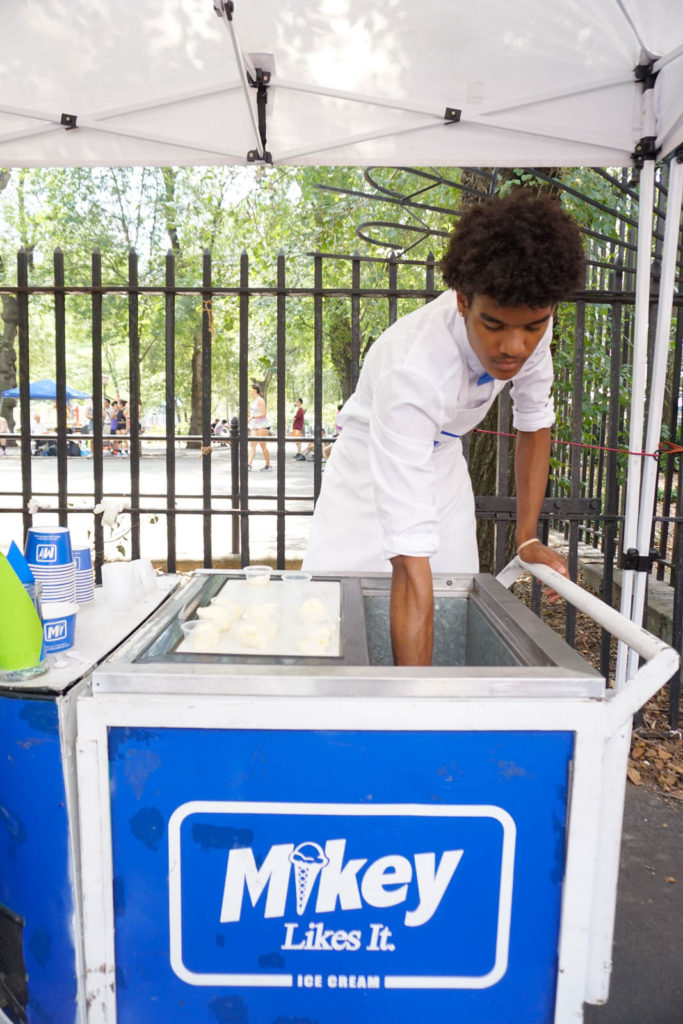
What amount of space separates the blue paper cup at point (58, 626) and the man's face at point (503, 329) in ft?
3.23

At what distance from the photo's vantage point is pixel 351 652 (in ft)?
4.40

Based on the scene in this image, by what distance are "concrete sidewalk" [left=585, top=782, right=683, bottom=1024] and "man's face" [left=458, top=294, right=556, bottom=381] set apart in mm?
1679

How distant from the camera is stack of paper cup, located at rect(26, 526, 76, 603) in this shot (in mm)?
1449

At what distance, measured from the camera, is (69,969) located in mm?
1150

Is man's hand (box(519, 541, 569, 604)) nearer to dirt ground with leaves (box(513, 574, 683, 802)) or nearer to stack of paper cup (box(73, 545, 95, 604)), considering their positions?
stack of paper cup (box(73, 545, 95, 604))

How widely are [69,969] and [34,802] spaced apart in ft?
0.87

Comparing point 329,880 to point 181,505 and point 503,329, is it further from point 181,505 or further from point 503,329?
point 181,505

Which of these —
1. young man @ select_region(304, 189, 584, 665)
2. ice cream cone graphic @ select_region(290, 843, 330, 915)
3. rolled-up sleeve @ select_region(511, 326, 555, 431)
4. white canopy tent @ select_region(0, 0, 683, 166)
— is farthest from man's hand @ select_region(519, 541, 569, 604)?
white canopy tent @ select_region(0, 0, 683, 166)

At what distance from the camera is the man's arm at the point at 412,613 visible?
1.49 meters

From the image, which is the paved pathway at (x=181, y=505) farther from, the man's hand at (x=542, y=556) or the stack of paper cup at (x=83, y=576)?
the man's hand at (x=542, y=556)

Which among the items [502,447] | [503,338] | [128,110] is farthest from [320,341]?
[503,338]

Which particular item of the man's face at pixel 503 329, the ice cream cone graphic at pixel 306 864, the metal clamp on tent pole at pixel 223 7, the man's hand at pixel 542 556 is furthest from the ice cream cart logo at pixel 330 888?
the metal clamp on tent pole at pixel 223 7

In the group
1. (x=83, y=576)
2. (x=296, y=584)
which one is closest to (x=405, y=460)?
(x=296, y=584)

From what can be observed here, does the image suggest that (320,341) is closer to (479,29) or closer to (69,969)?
(479,29)
